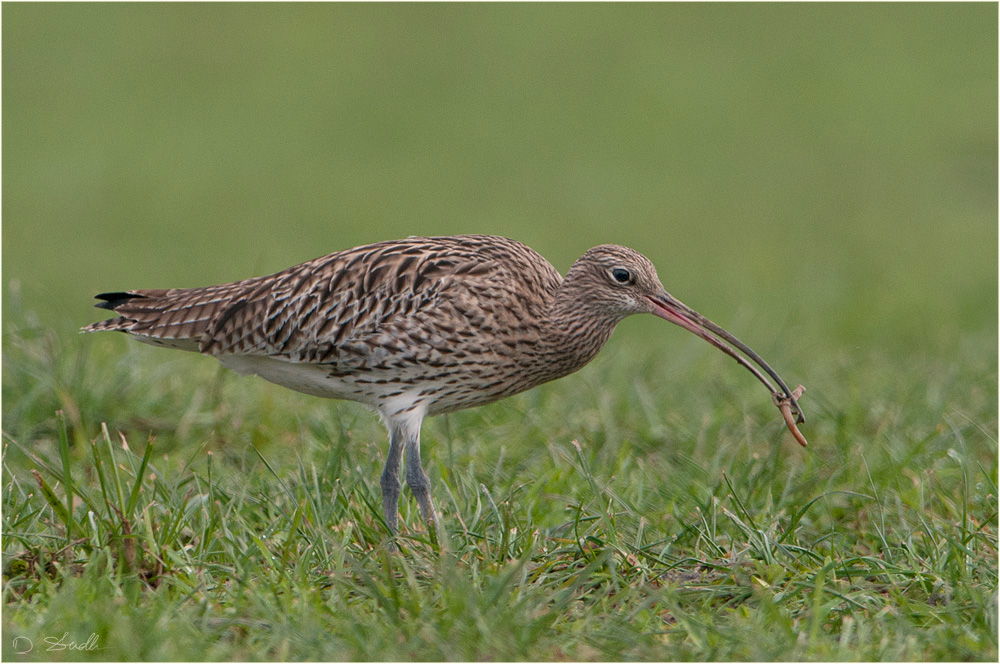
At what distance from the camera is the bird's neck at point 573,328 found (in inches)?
235

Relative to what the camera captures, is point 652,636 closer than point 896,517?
Yes

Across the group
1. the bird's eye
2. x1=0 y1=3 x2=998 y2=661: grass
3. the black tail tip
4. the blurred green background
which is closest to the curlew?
the bird's eye

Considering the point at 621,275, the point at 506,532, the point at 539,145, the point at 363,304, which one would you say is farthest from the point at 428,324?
the point at 539,145

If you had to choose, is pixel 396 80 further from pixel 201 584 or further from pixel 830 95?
pixel 201 584

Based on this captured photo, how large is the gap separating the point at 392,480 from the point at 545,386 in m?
2.26

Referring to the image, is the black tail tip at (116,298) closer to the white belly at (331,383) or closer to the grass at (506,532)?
the grass at (506,532)

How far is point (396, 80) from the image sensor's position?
65.4 feet

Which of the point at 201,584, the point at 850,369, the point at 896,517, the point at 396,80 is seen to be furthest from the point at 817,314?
the point at 396,80

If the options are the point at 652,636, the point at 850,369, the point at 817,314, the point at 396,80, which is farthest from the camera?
the point at 396,80

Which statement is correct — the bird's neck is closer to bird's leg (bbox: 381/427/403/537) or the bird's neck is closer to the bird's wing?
the bird's wing

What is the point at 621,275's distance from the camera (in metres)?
5.93

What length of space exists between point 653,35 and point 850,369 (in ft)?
47.1

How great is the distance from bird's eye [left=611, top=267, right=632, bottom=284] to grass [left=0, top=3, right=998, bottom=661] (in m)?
0.90

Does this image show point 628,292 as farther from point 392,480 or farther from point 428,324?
point 392,480
